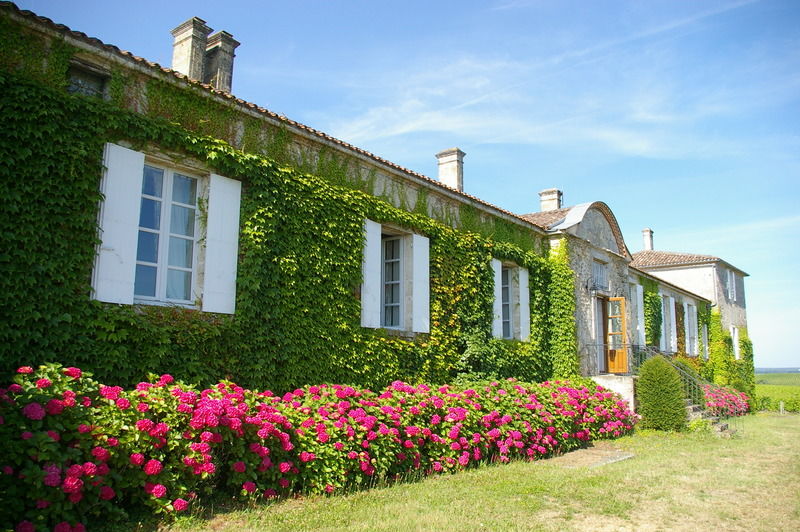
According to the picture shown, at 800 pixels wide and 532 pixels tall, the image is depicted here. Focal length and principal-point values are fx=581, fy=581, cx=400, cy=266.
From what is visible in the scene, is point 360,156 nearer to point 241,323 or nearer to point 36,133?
point 241,323

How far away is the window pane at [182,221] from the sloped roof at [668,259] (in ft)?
70.4

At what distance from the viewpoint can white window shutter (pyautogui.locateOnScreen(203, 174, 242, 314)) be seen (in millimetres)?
6743

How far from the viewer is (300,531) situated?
4562 mm

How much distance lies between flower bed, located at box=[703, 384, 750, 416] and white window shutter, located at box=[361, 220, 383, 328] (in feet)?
34.0

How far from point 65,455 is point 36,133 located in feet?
10.2

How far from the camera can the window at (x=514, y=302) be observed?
12.3 metres

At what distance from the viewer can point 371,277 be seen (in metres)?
8.78

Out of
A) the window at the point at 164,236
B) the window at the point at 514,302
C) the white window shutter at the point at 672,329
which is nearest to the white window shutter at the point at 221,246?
the window at the point at 164,236

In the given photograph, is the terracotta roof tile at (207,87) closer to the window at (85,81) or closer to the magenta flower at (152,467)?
the window at (85,81)

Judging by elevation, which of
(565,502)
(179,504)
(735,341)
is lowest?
(565,502)

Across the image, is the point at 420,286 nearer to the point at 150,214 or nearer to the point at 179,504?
the point at 150,214

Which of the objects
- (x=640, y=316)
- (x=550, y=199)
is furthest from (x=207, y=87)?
(x=640, y=316)

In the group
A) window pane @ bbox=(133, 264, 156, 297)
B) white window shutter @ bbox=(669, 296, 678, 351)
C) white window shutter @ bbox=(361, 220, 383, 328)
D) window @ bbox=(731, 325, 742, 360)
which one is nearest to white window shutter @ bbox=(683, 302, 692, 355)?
white window shutter @ bbox=(669, 296, 678, 351)

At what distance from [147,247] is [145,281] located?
38cm
